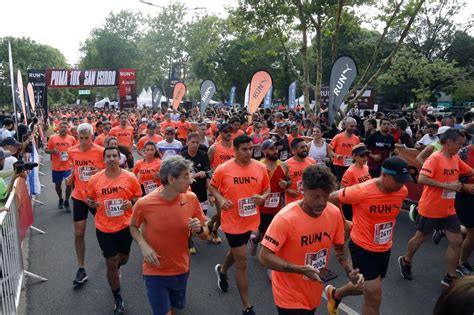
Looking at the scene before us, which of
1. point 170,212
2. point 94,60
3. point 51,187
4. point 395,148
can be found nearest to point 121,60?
point 94,60

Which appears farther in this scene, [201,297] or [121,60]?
[121,60]

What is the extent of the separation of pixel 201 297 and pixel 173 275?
62.0 inches

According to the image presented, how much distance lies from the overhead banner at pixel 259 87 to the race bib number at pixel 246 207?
343 inches

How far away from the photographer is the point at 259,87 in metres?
13.2

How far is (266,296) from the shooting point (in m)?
5.13

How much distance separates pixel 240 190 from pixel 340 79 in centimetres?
645

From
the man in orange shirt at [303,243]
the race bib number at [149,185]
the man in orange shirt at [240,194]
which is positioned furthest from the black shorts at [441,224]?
the race bib number at [149,185]

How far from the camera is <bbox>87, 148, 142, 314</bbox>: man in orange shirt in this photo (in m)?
4.71

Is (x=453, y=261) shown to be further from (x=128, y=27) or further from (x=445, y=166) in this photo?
(x=128, y=27)

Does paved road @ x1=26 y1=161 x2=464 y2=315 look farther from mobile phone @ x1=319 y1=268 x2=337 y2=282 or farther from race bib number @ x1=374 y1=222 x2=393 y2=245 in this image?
mobile phone @ x1=319 y1=268 x2=337 y2=282

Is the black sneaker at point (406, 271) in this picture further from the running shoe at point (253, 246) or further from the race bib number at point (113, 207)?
the race bib number at point (113, 207)

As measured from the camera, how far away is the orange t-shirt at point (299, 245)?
9.97 feet

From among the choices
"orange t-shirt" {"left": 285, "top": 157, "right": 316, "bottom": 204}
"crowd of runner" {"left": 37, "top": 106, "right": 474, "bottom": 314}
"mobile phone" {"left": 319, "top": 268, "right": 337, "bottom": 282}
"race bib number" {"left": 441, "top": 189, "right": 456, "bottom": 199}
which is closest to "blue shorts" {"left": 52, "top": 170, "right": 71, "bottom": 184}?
"crowd of runner" {"left": 37, "top": 106, "right": 474, "bottom": 314}

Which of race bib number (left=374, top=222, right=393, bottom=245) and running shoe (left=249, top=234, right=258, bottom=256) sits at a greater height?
race bib number (left=374, top=222, right=393, bottom=245)
